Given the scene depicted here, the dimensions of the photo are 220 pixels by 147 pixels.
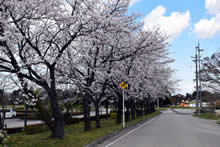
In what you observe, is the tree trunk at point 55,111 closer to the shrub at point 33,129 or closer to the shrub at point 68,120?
the shrub at point 33,129

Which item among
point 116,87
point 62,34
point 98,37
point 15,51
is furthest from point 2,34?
point 116,87

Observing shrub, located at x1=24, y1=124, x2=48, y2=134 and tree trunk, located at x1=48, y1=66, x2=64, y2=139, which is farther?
shrub, located at x1=24, y1=124, x2=48, y2=134

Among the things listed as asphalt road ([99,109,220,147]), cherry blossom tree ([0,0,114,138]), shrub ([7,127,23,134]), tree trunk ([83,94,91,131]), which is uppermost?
cherry blossom tree ([0,0,114,138])

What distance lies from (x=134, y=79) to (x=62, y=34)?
1072 cm

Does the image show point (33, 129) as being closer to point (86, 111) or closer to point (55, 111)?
point (86, 111)

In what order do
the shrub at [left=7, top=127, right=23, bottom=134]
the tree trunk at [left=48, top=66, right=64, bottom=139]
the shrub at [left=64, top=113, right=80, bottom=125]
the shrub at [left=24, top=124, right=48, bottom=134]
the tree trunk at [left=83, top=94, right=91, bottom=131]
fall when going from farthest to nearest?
the shrub at [left=64, top=113, right=80, bottom=125] < the shrub at [left=24, top=124, right=48, bottom=134] < the shrub at [left=7, top=127, right=23, bottom=134] < the tree trunk at [left=83, top=94, right=91, bottom=131] < the tree trunk at [left=48, top=66, right=64, bottom=139]

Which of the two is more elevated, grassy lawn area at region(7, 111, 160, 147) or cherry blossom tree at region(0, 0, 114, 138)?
cherry blossom tree at region(0, 0, 114, 138)

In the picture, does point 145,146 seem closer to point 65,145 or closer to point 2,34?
point 65,145

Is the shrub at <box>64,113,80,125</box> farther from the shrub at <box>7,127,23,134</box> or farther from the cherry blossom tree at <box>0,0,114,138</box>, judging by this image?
the cherry blossom tree at <box>0,0,114,138</box>

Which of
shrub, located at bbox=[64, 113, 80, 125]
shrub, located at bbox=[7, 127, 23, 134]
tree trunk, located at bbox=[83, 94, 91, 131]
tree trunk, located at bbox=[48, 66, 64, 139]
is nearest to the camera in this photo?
tree trunk, located at bbox=[48, 66, 64, 139]

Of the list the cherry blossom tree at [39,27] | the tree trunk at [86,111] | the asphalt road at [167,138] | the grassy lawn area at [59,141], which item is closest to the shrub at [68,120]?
the tree trunk at [86,111]

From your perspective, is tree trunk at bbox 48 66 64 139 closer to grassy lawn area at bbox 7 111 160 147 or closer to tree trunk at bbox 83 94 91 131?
grassy lawn area at bbox 7 111 160 147

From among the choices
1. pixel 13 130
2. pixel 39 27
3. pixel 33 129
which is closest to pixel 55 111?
pixel 39 27

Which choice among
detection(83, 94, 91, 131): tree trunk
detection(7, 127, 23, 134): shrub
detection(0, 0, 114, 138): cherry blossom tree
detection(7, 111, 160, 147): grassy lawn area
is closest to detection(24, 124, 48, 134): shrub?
detection(7, 127, 23, 134): shrub
